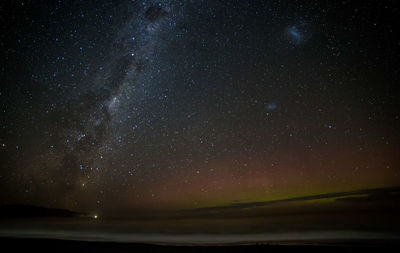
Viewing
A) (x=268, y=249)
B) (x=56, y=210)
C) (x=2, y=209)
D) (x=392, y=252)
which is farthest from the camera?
(x=56, y=210)

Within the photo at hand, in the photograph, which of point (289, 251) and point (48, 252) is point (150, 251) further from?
point (289, 251)

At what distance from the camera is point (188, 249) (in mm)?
9125

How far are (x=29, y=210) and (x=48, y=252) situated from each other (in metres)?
104

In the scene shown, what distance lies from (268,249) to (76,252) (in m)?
7.00

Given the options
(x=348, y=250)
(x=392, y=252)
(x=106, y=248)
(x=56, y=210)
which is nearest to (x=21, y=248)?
(x=106, y=248)

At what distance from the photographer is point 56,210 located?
9975cm

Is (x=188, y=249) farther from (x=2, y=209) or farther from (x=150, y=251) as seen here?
(x=2, y=209)

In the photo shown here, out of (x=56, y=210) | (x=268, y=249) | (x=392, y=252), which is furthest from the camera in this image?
(x=56, y=210)

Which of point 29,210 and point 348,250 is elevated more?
point 29,210

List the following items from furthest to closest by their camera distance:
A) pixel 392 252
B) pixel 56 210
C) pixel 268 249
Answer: pixel 56 210 → pixel 268 249 → pixel 392 252

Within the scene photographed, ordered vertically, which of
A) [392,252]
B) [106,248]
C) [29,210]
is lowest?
[392,252]

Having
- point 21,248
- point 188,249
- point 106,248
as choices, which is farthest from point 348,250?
point 21,248

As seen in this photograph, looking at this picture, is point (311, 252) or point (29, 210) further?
point (29, 210)

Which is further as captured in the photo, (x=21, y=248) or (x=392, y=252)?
(x=21, y=248)
